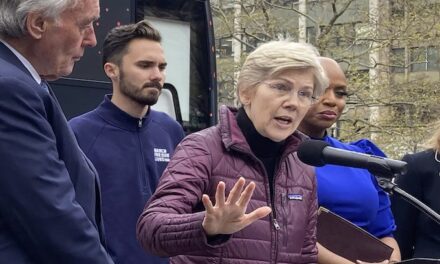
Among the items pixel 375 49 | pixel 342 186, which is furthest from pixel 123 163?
pixel 375 49

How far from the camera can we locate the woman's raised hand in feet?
7.78

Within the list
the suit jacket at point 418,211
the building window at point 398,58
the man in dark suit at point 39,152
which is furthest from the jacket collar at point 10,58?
the building window at point 398,58

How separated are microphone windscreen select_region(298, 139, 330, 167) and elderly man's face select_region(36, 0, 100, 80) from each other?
80 centimetres

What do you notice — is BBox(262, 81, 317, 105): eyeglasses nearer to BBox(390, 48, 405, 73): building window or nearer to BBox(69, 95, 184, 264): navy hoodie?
BBox(69, 95, 184, 264): navy hoodie

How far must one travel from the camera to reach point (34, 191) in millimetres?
2137

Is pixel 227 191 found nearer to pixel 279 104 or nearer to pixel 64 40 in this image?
pixel 279 104

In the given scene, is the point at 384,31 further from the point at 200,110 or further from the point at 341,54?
the point at 200,110

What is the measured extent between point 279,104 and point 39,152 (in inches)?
44.1

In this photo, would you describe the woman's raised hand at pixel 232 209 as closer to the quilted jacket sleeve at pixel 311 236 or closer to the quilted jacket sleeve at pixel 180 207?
the quilted jacket sleeve at pixel 180 207

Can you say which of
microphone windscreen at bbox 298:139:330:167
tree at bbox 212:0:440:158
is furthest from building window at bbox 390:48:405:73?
microphone windscreen at bbox 298:139:330:167

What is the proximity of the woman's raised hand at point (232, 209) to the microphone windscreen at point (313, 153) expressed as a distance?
0.35 metres

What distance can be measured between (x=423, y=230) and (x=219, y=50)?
1792cm

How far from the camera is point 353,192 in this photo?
12.5 feet

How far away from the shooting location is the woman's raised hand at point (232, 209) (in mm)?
2371
